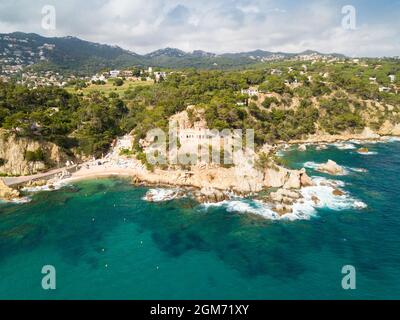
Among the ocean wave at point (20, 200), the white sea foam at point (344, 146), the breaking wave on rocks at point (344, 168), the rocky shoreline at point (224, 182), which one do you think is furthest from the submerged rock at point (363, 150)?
the ocean wave at point (20, 200)

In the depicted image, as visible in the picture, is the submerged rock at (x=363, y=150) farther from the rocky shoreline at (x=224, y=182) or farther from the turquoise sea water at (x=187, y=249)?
the turquoise sea water at (x=187, y=249)

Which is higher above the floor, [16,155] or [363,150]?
[16,155]

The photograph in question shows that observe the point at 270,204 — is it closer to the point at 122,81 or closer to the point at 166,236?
the point at 166,236

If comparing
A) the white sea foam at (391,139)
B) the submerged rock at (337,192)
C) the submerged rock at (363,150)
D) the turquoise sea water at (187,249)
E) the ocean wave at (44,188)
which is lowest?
the turquoise sea water at (187,249)

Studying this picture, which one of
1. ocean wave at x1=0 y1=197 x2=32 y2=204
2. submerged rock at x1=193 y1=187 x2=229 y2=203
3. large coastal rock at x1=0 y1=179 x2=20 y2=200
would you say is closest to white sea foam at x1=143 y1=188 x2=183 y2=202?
submerged rock at x1=193 y1=187 x2=229 y2=203

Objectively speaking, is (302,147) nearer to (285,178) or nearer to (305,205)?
(285,178)

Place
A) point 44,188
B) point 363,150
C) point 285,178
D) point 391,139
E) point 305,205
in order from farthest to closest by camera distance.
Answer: point 391,139, point 363,150, point 285,178, point 44,188, point 305,205

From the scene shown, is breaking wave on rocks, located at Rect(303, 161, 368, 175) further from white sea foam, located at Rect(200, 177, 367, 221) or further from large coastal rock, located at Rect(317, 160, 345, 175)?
white sea foam, located at Rect(200, 177, 367, 221)

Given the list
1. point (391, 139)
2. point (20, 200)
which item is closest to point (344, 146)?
point (391, 139)

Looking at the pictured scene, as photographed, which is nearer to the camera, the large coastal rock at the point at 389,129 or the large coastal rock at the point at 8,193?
the large coastal rock at the point at 8,193
